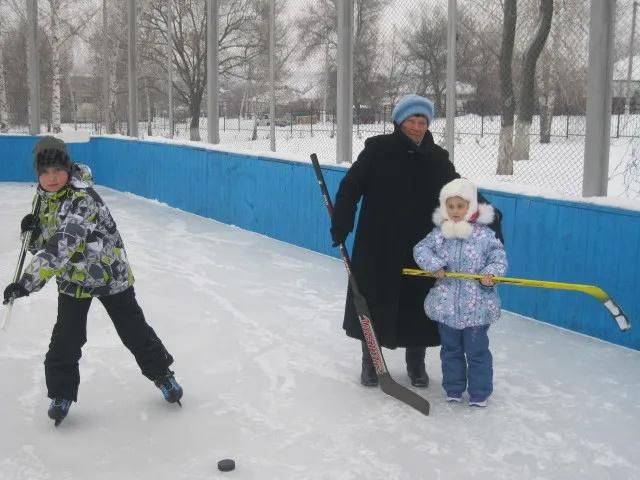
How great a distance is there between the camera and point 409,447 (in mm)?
3203

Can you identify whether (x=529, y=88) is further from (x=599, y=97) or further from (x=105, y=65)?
(x=105, y=65)

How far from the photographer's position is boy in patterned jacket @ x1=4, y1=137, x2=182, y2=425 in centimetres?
320

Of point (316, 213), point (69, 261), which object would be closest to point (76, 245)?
point (69, 261)

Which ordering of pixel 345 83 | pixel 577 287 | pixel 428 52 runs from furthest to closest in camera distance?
pixel 345 83, pixel 428 52, pixel 577 287

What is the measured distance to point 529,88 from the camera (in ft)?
18.2

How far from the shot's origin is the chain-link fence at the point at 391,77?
5.03 metres


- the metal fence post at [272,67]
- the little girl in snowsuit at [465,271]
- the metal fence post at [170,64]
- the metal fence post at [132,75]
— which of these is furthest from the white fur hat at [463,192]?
the metal fence post at [132,75]

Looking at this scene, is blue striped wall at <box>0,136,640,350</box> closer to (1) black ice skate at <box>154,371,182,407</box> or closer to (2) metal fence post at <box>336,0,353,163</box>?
(2) metal fence post at <box>336,0,353,163</box>

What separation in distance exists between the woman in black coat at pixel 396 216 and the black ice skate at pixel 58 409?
1.33 meters

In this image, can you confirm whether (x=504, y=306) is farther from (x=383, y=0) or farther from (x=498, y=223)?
(x=383, y=0)

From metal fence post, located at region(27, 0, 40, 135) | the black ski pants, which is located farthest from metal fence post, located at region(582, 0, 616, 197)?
metal fence post, located at region(27, 0, 40, 135)

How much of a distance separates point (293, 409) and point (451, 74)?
9.97 feet

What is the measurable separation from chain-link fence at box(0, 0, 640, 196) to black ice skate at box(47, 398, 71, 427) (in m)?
3.16

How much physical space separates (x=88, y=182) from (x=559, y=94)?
310 centimetres
